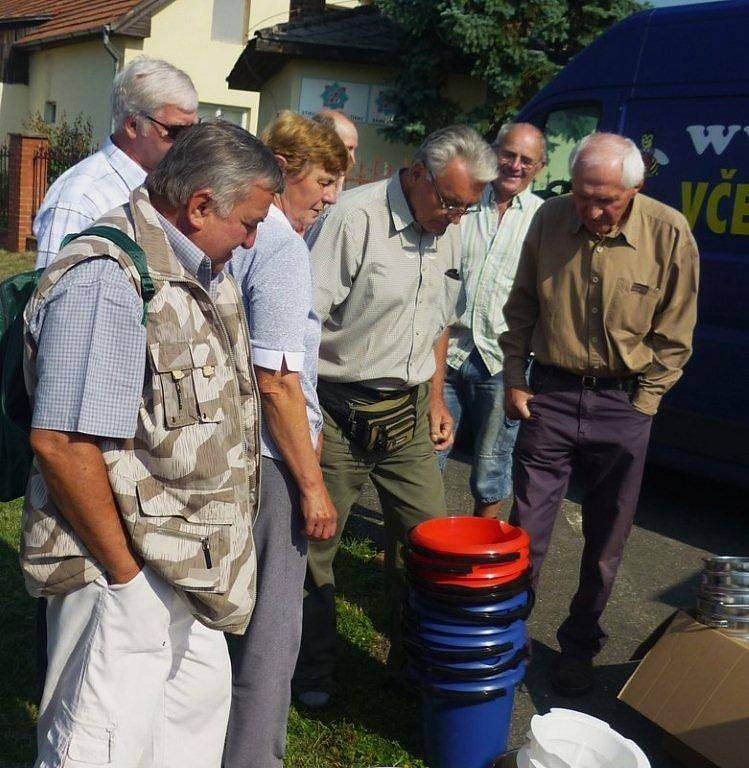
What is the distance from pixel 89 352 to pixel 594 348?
2.25 m

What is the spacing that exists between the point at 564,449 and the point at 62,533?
2.21 m

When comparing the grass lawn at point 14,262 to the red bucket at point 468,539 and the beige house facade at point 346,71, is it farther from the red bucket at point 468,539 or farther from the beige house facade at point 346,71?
the red bucket at point 468,539

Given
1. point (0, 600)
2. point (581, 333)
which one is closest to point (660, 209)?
point (581, 333)

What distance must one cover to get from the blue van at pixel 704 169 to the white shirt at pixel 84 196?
3.30 m

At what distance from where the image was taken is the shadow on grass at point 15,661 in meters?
3.38

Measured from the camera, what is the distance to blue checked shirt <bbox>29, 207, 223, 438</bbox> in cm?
208

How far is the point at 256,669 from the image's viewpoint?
3008mm

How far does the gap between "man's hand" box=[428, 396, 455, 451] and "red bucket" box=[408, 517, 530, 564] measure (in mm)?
449

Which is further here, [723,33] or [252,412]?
[723,33]

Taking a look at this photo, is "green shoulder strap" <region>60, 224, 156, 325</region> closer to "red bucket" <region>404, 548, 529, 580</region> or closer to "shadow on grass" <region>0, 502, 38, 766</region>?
"red bucket" <region>404, 548, 529, 580</region>

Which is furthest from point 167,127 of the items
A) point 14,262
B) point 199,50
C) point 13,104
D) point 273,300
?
point 13,104

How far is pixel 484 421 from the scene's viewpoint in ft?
16.0

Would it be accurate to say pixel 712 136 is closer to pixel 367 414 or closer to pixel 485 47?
pixel 367 414

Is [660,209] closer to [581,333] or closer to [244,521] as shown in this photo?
[581,333]
